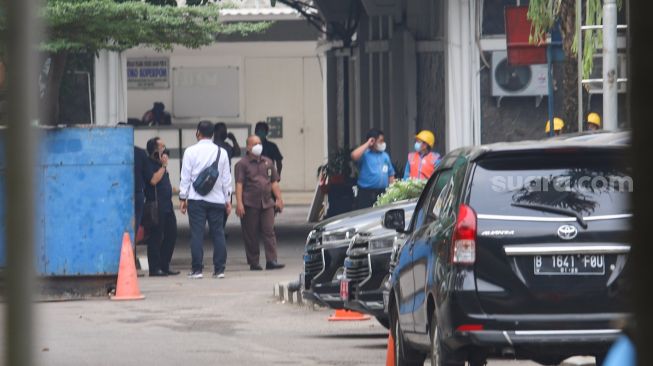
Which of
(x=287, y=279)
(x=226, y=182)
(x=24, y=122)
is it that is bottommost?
(x=287, y=279)

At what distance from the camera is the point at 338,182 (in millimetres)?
26297

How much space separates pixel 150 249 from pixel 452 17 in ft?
19.8

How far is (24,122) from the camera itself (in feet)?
4.83

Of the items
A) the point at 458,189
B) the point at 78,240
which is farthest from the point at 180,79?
the point at 458,189

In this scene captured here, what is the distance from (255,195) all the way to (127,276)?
3.62 meters

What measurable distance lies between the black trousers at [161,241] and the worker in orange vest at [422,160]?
125 inches

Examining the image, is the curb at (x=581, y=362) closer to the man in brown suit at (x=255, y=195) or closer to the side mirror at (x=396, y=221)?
the side mirror at (x=396, y=221)

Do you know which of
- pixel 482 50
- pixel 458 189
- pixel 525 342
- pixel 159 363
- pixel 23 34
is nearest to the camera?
pixel 23 34

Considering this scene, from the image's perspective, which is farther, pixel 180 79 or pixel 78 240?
pixel 180 79

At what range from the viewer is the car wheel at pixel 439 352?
8.36 metres

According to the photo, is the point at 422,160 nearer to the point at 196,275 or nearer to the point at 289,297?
the point at 196,275

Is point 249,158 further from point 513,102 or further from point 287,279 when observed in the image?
point 513,102

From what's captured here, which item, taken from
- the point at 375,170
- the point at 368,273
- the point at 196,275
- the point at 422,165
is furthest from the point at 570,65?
the point at 375,170

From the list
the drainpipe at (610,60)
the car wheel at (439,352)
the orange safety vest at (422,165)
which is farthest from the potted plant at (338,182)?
the car wheel at (439,352)
